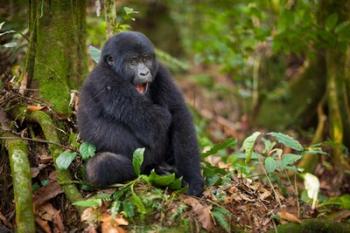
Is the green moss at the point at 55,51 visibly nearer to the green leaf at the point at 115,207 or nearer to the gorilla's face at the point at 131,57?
the gorilla's face at the point at 131,57

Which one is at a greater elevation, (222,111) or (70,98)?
(70,98)

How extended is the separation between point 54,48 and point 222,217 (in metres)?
2.21

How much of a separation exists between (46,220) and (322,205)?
2753 mm

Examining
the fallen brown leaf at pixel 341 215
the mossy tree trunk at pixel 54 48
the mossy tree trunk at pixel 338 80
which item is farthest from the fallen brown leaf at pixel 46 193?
the mossy tree trunk at pixel 338 80

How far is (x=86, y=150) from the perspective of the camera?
14.6 feet

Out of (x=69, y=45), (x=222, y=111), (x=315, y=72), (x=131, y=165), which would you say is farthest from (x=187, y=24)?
(x=131, y=165)

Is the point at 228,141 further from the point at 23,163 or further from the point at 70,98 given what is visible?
the point at 23,163

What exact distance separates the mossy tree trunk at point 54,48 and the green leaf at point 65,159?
0.73 meters

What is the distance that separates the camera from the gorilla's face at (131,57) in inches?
181

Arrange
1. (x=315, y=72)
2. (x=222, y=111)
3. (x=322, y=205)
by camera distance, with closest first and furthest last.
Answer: (x=322, y=205)
(x=315, y=72)
(x=222, y=111)

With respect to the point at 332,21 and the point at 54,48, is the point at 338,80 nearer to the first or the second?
the point at 332,21

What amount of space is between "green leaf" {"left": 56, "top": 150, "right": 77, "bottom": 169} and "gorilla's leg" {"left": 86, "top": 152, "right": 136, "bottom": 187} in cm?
14

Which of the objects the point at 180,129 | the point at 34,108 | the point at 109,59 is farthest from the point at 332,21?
the point at 34,108

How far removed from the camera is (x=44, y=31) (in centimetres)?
512
